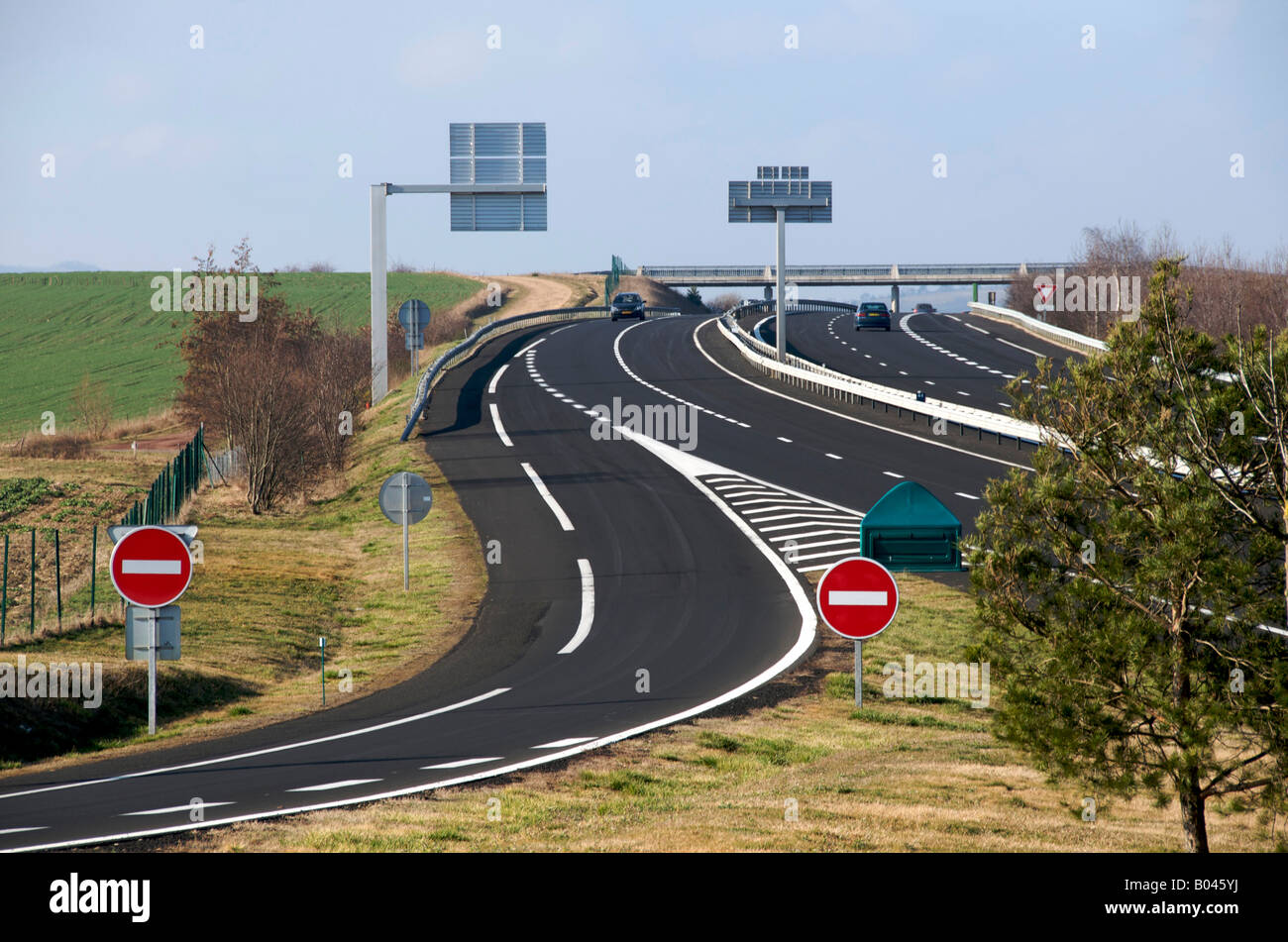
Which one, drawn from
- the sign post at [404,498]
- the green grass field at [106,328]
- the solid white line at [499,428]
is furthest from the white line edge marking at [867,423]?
the green grass field at [106,328]

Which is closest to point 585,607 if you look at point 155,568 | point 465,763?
point 155,568

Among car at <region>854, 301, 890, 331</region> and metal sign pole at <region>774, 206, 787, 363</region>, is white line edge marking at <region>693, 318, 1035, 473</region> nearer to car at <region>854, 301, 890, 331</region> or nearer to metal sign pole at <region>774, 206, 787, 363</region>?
metal sign pole at <region>774, 206, 787, 363</region>

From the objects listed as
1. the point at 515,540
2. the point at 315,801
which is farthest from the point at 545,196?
the point at 315,801

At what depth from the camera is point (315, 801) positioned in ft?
34.7

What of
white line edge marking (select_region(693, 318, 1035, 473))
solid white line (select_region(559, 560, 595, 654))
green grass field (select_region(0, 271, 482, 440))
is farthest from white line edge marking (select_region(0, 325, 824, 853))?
green grass field (select_region(0, 271, 482, 440))

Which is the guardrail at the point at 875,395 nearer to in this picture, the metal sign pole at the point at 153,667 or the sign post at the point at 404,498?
the sign post at the point at 404,498

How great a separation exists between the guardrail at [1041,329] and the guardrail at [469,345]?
2591 centimetres

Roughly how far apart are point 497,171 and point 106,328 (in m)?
74.6

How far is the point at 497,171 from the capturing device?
48781 mm

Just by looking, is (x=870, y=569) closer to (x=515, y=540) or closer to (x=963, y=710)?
(x=963, y=710)

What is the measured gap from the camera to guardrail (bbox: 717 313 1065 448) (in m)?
35.7

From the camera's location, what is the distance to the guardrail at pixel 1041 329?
58250 mm
